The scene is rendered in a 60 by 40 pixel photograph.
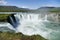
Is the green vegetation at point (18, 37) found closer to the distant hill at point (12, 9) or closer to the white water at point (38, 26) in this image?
the white water at point (38, 26)

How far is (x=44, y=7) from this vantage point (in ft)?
8.12

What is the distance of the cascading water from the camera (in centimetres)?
244

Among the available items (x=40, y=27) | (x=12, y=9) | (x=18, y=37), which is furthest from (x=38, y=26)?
(x=12, y=9)

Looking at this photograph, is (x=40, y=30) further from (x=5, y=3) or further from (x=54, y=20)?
(x=5, y=3)

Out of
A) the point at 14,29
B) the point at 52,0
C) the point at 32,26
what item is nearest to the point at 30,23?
the point at 32,26

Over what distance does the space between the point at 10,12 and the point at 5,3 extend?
0.15 metres

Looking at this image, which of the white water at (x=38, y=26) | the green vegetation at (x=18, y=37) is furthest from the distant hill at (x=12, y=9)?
the green vegetation at (x=18, y=37)

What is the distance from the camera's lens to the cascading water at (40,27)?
2439mm

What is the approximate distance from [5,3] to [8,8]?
3.4 inches

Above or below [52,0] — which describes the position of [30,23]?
below

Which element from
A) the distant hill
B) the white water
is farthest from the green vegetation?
the distant hill

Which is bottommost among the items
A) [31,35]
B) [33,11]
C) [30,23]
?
[31,35]

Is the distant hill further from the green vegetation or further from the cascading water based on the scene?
the green vegetation

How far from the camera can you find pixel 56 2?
2.45 meters
